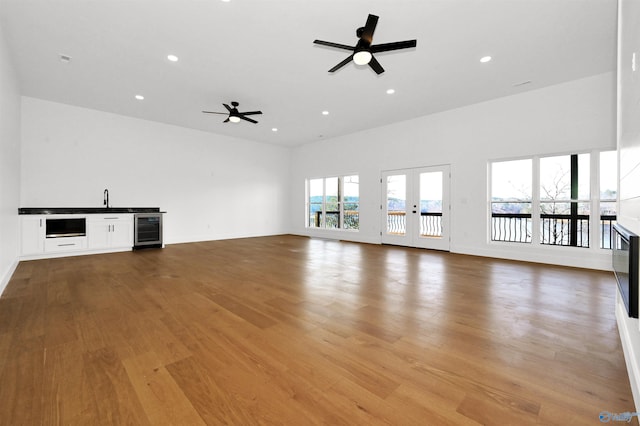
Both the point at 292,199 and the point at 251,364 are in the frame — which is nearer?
the point at 251,364

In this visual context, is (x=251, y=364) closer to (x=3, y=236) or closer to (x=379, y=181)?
(x=3, y=236)

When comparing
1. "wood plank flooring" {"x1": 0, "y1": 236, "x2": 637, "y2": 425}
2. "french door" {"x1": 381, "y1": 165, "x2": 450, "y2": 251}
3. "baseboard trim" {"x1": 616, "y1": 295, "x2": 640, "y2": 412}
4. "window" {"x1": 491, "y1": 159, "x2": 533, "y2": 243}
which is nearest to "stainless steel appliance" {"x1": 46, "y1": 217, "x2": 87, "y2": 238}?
"wood plank flooring" {"x1": 0, "y1": 236, "x2": 637, "y2": 425}

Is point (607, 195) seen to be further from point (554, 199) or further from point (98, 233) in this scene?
point (98, 233)

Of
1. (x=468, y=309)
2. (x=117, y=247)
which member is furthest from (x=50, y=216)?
(x=468, y=309)

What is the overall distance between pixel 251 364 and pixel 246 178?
793 centimetres

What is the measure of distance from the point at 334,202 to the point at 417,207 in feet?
9.87

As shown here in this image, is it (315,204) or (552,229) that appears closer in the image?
(552,229)

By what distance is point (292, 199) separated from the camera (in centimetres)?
1031

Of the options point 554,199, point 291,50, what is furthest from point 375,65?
point 554,199

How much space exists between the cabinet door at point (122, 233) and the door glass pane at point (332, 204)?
18.2 ft

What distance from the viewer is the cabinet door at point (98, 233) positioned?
18.8ft

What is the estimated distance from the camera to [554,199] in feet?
16.5

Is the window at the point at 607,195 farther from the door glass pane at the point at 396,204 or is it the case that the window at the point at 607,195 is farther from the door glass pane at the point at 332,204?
the door glass pane at the point at 332,204

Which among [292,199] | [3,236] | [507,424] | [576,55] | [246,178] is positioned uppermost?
[576,55]
